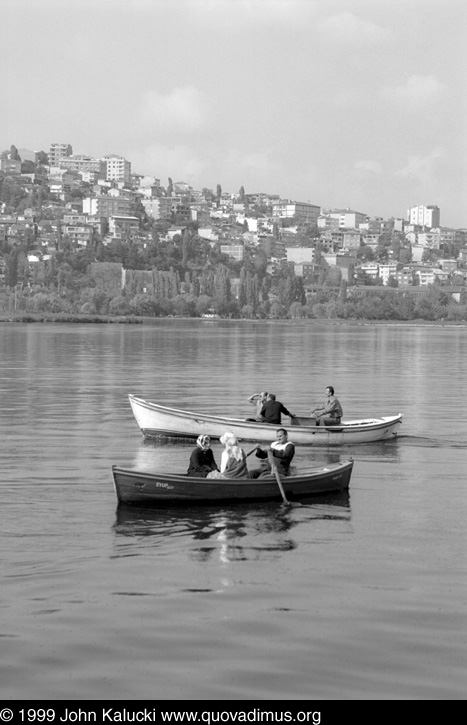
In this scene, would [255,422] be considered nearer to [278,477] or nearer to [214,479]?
[278,477]

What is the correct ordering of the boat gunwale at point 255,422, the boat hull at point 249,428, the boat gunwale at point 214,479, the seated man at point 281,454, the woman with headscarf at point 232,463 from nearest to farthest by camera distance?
the boat gunwale at point 214,479
the woman with headscarf at point 232,463
the seated man at point 281,454
the boat gunwale at point 255,422
the boat hull at point 249,428

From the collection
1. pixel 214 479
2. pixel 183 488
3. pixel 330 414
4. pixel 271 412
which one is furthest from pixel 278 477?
pixel 330 414

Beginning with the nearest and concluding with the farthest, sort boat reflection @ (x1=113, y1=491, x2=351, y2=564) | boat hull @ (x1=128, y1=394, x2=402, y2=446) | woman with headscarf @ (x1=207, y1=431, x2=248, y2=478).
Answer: boat reflection @ (x1=113, y1=491, x2=351, y2=564), woman with headscarf @ (x1=207, y1=431, x2=248, y2=478), boat hull @ (x1=128, y1=394, x2=402, y2=446)

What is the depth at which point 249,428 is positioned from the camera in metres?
31.0

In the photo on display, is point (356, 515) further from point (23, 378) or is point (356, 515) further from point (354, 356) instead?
point (354, 356)

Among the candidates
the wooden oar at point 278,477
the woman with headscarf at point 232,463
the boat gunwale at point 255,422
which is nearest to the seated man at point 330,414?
the boat gunwale at point 255,422

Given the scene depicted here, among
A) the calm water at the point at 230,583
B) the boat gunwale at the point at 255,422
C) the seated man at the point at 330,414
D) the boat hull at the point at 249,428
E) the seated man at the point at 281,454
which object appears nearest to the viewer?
the calm water at the point at 230,583

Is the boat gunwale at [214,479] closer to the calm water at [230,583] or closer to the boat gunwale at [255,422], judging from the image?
the calm water at [230,583]

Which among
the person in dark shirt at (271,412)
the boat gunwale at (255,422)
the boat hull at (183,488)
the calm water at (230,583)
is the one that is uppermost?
the person in dark shirt at (271,412)

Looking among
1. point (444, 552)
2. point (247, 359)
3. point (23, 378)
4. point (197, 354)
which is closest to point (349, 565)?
point (444, 552)

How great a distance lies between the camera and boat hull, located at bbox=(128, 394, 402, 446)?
31.2 metres

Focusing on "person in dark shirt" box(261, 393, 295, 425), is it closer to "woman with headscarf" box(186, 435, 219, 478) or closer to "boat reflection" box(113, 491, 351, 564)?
"boat reflection" box(113, 491, 351, 564)

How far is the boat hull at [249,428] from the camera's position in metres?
31.2

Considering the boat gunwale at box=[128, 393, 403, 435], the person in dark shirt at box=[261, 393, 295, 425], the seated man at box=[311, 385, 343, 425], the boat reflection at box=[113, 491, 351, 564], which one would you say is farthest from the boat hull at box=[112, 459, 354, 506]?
the seated man at box=[311, 385, 343, 425]
